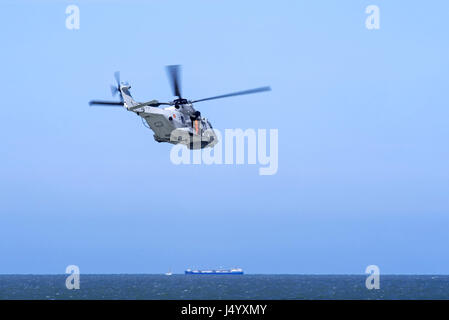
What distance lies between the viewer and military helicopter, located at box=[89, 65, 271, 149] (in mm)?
44688

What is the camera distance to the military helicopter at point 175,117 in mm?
44688

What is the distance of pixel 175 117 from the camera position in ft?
155
